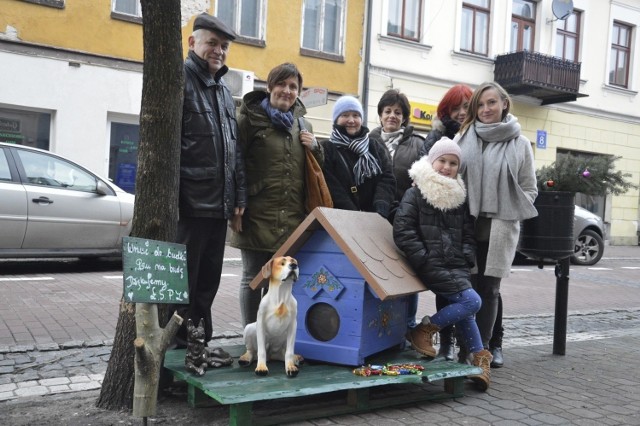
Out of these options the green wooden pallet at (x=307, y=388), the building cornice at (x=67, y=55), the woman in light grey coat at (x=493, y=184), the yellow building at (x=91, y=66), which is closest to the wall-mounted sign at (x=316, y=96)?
the yellow building at (x=91, y=66)

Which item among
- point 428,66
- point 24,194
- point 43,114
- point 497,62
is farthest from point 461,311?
point 497,62

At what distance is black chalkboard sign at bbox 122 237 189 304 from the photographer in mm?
2980

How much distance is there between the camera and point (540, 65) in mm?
18234

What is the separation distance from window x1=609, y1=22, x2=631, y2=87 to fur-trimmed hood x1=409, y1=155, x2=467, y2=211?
19628 mm

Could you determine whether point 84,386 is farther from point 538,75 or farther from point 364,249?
point 538,75

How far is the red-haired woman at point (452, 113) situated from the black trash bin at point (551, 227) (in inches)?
34.4

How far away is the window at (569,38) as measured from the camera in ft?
65.9

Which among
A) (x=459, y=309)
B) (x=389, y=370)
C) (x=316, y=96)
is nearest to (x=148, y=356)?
(x=389, y=370)

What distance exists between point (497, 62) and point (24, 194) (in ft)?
47.0

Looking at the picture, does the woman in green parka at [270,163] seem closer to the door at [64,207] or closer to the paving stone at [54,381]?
the paving stone at [54,381]

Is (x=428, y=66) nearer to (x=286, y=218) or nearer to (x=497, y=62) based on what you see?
(x=497, y=62)

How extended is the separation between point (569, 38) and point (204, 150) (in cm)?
1926

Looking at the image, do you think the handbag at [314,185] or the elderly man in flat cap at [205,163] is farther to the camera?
the handbag at [314,185]

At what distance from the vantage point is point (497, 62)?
18.8 m
